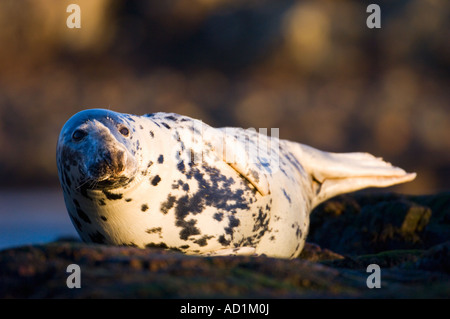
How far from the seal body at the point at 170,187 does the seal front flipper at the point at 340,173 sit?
0.97 m

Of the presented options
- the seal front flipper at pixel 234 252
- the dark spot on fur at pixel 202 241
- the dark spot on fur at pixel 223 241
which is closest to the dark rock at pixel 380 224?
the seal front flipper at pixel 234 252

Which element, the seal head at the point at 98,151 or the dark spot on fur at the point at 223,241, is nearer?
the seal head at the point at 98,151

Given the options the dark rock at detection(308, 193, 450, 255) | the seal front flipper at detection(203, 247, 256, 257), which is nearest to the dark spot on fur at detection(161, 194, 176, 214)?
the seal front flipper at detection(203, 247, 256, 257)

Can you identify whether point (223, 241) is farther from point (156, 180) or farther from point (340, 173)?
point (340, 173)

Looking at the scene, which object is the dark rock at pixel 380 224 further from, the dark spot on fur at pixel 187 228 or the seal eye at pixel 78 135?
the seal eye at pixel 78 135

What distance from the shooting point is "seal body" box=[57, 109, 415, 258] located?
3.01 m

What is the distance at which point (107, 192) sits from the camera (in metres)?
3.13

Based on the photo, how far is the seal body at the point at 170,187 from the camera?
9.87ft

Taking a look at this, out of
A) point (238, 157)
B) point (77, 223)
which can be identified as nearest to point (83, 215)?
point (77, 223)

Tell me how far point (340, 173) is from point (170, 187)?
2168 millimetres

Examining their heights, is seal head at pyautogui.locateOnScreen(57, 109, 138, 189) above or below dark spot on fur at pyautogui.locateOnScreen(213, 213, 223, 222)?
above

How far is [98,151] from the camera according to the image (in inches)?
113

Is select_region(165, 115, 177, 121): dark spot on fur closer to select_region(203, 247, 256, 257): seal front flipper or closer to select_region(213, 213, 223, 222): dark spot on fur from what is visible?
select_region(213, 213, 223, 222): dark spot on fur

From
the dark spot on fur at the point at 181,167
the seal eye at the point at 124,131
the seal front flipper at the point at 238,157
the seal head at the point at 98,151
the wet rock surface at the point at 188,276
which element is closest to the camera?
the wet rock surface at the point at 188,276
